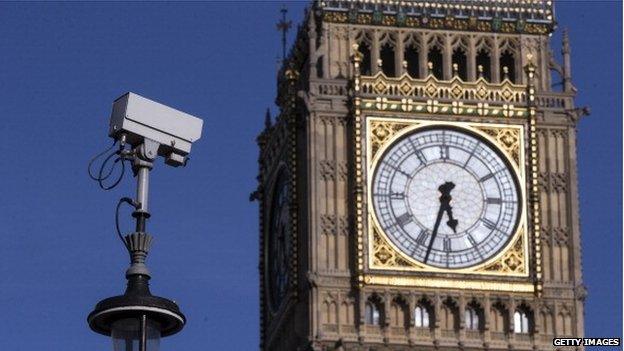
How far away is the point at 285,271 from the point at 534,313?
24.0 feet

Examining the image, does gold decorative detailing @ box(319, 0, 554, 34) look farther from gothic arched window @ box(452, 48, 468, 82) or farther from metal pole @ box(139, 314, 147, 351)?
metal pole @ box(139, 314, 147, 351)

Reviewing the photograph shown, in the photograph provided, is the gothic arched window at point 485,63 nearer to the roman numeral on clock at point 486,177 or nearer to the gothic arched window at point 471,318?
the roman numeral on clock at point 486,177

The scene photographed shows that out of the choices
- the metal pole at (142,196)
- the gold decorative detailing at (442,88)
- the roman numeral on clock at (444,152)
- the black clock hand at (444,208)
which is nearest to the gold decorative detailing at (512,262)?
the black clock hand at (444,208)

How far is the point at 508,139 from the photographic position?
196 feet

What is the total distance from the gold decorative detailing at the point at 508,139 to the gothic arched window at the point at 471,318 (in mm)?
4216

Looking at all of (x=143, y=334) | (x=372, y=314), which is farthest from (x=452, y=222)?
(x=143, y=334)

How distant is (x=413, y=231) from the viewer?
190 ft

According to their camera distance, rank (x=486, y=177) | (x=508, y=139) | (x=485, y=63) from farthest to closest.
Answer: (x=485, y=63) → (x=508, y=139) → (x=486, y=177)

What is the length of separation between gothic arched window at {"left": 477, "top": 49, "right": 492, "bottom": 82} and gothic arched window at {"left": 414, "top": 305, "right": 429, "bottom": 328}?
6.94 m

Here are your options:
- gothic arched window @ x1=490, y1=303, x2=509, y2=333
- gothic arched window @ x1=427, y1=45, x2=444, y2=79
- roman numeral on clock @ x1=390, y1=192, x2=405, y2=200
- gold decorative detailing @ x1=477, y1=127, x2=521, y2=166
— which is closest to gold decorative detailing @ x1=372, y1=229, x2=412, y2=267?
roman numeral on clock @ x1=390, y1=192, x2=405, y2=200

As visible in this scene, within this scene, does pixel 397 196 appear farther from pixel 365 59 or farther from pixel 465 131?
pixel 365 59

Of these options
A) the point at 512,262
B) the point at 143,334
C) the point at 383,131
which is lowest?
the point at 143,334

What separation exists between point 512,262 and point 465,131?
12.3 feet

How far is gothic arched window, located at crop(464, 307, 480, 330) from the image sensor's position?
2286 inches
